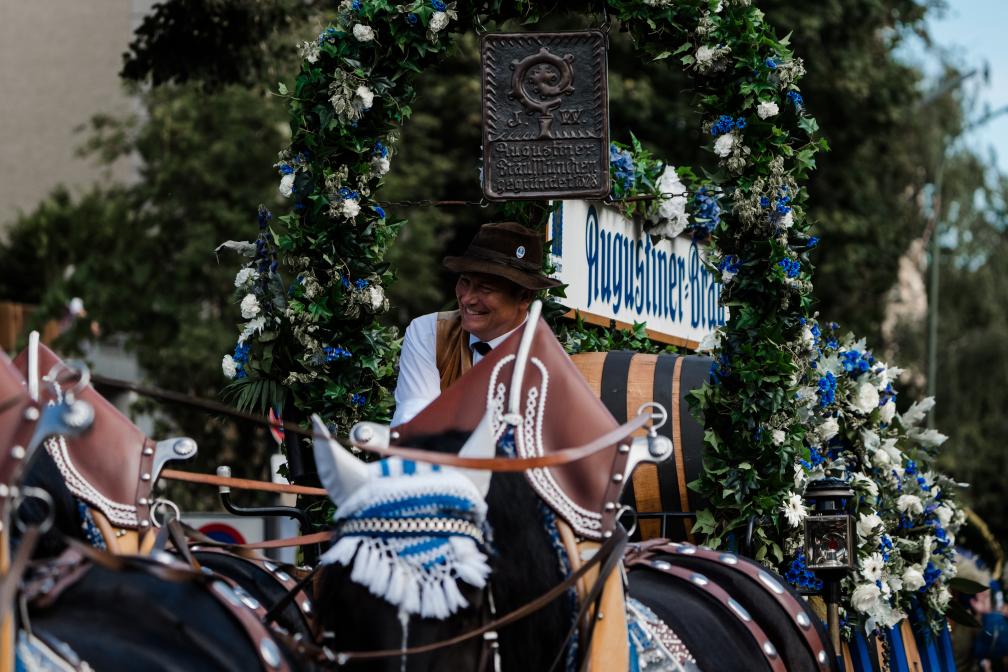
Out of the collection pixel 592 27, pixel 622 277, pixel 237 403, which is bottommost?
pixel 237 403

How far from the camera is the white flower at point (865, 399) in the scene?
7.64 meters

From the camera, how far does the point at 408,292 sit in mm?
18484

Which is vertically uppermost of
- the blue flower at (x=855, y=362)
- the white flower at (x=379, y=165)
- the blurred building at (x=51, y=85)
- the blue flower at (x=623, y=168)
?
the blurred building at (x=51, y=85)

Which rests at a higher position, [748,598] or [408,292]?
[408,292]

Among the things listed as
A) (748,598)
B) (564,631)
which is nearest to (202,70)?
(748,598)

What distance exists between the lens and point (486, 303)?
580 cm

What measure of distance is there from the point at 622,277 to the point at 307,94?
80.6 inches

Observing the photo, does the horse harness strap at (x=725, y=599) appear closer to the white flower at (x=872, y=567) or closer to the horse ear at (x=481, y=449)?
the horse ear at (x=481, y=449)

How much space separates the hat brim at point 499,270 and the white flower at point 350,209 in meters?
0.93

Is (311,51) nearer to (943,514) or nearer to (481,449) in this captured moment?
(481,449)

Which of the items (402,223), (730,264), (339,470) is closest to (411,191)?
(402,223)

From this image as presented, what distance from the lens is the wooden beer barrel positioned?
655 cm

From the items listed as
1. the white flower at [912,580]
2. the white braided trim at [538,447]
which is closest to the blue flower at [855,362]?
the white flower at [912,580]

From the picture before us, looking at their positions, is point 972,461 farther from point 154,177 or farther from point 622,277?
point 622,277
